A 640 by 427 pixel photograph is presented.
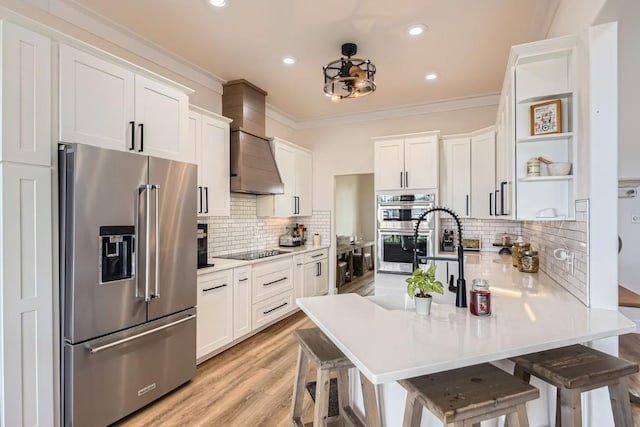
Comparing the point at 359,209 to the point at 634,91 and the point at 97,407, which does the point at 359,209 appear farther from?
the point at 97,407

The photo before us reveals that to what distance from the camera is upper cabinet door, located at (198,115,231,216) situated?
3473 millimetres

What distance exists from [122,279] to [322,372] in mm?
1476

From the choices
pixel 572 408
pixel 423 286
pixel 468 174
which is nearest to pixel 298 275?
pixel 468 174

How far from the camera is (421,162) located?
4.35 m

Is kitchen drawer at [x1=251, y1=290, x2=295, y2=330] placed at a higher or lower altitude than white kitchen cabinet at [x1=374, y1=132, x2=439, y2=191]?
lower

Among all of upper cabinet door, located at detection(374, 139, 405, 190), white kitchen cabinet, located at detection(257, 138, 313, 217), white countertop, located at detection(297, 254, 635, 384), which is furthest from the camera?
white kitchen cabinet, located at detection(257, 138, 313, 217)

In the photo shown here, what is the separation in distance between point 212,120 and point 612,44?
3232 mm

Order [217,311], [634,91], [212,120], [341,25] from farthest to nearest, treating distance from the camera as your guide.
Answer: [212,120], [217,311], [341,25], [634,91]

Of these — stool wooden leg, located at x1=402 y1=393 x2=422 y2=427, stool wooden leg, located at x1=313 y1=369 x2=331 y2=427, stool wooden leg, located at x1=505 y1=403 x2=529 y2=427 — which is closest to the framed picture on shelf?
stool wooden leg, located at x1=505 y1=403 x2=529 y2=427

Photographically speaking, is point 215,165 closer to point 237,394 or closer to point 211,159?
point 211,159

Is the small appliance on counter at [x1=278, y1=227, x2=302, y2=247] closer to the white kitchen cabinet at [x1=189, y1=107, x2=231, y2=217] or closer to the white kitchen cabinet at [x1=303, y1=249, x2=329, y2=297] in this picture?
the white kitchen cabinet at [x1=303, y1=249, x2=329, y2=297]

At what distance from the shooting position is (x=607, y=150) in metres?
1.65

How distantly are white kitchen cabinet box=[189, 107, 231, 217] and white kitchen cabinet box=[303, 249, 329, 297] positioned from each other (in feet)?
5.19

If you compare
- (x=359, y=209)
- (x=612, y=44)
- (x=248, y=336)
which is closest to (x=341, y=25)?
(x=612, y=44)
